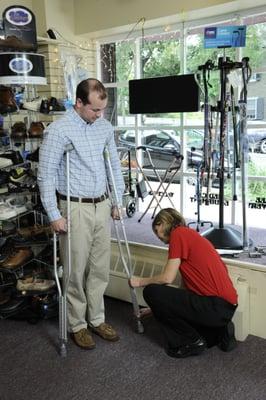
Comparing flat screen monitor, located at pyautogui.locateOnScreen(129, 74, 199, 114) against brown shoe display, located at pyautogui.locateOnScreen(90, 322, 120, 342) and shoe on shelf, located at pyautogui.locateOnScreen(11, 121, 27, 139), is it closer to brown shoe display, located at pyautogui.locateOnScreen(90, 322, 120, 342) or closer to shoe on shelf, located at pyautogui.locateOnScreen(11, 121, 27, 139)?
shoe on shelf, located at pyautogui.locateOnScreen(11, 121, 27, 139)

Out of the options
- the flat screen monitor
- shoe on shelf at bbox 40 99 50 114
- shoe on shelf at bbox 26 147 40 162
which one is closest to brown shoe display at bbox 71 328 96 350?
shoe on shelf at bbox 26 147 40 162

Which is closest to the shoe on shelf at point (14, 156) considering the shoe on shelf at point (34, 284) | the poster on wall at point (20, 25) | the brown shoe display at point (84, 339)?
the poster on wall at point (20, 25)

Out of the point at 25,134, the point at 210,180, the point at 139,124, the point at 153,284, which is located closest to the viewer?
the point at 153,284

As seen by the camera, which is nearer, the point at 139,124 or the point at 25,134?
the point at 25,134

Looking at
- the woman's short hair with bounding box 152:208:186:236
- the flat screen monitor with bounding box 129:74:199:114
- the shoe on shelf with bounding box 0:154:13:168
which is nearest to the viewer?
the woman's short hair with bounding box 152:208:186:236

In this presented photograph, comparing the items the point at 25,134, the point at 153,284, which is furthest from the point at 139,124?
the point at 153,284

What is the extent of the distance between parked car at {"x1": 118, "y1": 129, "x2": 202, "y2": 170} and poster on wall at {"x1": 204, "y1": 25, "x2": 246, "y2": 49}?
112 cm

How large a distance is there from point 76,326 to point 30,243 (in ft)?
2.48

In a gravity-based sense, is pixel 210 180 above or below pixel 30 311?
above

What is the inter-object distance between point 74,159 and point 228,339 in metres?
1.52

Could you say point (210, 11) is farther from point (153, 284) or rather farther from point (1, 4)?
point (153, 284)

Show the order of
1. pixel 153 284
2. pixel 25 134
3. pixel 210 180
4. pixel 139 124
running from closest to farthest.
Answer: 1. pixel 153 284
2. pixel 25 134
3. pixel 210 180
4. pixel 139 124

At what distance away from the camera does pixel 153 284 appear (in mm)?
2705

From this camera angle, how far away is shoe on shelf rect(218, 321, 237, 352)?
8.81ft
